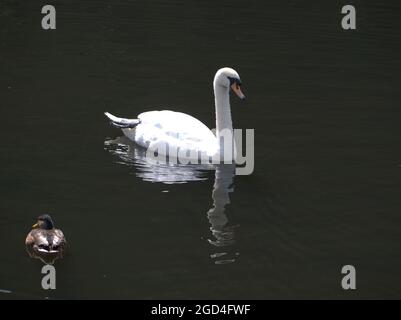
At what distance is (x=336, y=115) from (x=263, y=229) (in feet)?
18.2

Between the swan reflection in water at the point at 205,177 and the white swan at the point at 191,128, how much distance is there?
250 mm

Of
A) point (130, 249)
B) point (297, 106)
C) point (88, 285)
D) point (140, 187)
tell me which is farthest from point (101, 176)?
point (297, 106)

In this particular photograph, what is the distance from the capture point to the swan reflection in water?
31.3 feet

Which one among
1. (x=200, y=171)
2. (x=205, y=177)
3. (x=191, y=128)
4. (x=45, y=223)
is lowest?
(x=45, y=223)

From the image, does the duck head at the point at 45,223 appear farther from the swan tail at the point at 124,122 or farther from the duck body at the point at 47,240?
the swan tail at the point at 124,122

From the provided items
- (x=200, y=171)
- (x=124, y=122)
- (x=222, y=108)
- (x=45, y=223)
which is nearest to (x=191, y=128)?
(x=222, y=108)

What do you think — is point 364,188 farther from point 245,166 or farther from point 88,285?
Answer: point 88,285

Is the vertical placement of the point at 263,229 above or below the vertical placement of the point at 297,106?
below

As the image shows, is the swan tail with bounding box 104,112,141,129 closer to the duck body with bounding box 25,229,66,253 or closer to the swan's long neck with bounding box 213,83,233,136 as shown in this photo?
the swan's long neck with bounding box 213,83,233,136

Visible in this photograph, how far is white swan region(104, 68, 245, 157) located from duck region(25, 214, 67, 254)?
11.6 feet

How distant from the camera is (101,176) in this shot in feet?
37.8

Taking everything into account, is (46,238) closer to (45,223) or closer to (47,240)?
(47,240)

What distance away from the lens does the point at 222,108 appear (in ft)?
41.8

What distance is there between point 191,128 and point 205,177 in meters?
1.04
